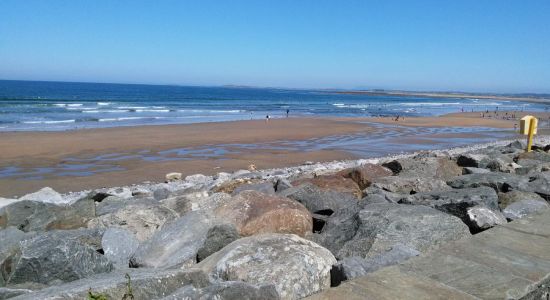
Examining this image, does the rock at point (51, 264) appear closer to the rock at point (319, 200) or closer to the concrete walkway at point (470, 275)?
the concrete walkway at point (470, 275)

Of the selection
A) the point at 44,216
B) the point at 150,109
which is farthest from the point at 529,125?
the point at 150,109

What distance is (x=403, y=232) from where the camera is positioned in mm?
3668

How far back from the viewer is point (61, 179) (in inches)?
490

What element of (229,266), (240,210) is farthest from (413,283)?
(240,210)

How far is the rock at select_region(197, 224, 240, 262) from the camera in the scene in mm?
3887

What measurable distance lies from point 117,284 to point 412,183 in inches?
196

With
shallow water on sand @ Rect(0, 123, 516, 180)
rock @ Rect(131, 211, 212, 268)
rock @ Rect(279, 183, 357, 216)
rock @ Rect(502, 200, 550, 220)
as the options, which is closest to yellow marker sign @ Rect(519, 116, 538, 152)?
shallow water on sand @ Rect(0, 123, 516, 180)

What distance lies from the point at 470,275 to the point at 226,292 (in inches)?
50.9

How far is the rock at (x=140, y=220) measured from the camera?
4.93 m

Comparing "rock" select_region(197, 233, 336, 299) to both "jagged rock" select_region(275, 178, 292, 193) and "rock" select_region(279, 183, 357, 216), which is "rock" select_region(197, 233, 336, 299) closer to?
"rock" select_region(279, 183, 357, 216)

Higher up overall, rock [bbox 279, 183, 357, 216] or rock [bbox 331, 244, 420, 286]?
rock [bbox 331, 244, 420, 286]

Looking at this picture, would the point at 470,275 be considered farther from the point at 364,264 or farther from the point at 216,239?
the point at 216,239

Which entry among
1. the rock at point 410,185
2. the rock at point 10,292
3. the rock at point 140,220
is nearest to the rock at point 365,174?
the rock at point 410,185

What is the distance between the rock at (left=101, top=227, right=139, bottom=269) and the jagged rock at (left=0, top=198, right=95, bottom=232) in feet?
4.47
